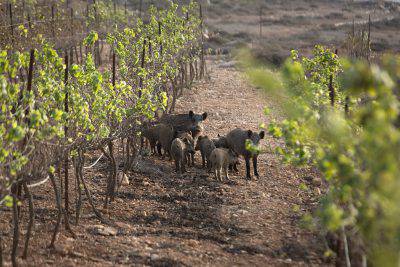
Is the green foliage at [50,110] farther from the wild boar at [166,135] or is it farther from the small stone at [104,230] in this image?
the wild boar at [166,135]

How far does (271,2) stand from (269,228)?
53.6 meters

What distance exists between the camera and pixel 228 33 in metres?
37.9

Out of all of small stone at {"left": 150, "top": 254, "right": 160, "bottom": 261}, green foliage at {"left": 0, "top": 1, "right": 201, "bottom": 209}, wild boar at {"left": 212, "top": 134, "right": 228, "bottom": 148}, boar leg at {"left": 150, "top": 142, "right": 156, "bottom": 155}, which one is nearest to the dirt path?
small stone at {"left": 150, "top": 254, "right": 160, "bottom": 261}

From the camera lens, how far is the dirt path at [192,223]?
7.41 m

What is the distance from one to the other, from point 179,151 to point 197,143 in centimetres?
120

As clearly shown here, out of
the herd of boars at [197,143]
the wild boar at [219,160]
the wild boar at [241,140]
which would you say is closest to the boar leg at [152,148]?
the herd of boars at [197,143]

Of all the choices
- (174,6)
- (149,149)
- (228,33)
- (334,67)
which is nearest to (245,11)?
(228,33)

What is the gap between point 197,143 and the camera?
1249 cm

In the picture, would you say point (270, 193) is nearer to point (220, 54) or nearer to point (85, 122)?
point (85, 122)

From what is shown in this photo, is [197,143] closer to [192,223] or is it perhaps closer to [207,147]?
[207,147]

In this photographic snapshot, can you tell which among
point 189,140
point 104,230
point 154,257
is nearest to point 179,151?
point 189,140

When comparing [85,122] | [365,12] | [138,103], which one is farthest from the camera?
[365,12]

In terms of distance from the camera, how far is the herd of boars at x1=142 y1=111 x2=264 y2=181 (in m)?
11.2

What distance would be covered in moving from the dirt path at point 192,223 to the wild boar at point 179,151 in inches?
9.1
